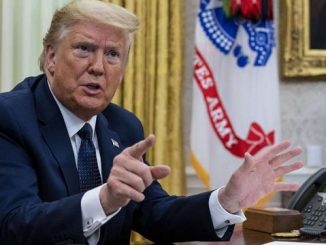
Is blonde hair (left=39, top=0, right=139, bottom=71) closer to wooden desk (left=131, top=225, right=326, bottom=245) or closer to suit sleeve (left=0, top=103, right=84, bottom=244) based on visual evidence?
suit sleeve (left=0, top=103, right=84, bottom=244)

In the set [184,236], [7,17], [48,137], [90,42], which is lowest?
[184,236]

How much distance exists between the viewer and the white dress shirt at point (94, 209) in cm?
165

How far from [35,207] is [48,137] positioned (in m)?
0.32

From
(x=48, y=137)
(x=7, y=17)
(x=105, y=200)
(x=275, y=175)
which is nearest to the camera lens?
(x=105, y=200)

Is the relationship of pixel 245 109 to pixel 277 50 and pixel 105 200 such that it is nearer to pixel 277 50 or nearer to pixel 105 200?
pixel 277 50

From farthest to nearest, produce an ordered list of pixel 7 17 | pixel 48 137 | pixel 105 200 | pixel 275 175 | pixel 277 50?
pixel 277 50 < pixel 7 17 < pixel 48 137 < pixel 275 175 < pixel 105 200

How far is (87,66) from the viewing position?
6.72ft

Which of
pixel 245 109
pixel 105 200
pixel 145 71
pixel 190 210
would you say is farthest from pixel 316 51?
pixel 105 200

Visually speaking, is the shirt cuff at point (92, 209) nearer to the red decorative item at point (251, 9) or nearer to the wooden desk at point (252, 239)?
the wooden desk at point (252, 239)

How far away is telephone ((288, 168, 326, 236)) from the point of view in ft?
6.74

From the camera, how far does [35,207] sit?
5.54 ft

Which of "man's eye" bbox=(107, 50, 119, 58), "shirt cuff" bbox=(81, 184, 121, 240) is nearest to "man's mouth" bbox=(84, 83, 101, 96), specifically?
"man's eye" bbox=(107, 50, 119, 58)

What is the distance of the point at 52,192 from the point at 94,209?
28cm

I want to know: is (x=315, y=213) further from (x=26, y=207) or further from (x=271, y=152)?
(x=26, y=207)
